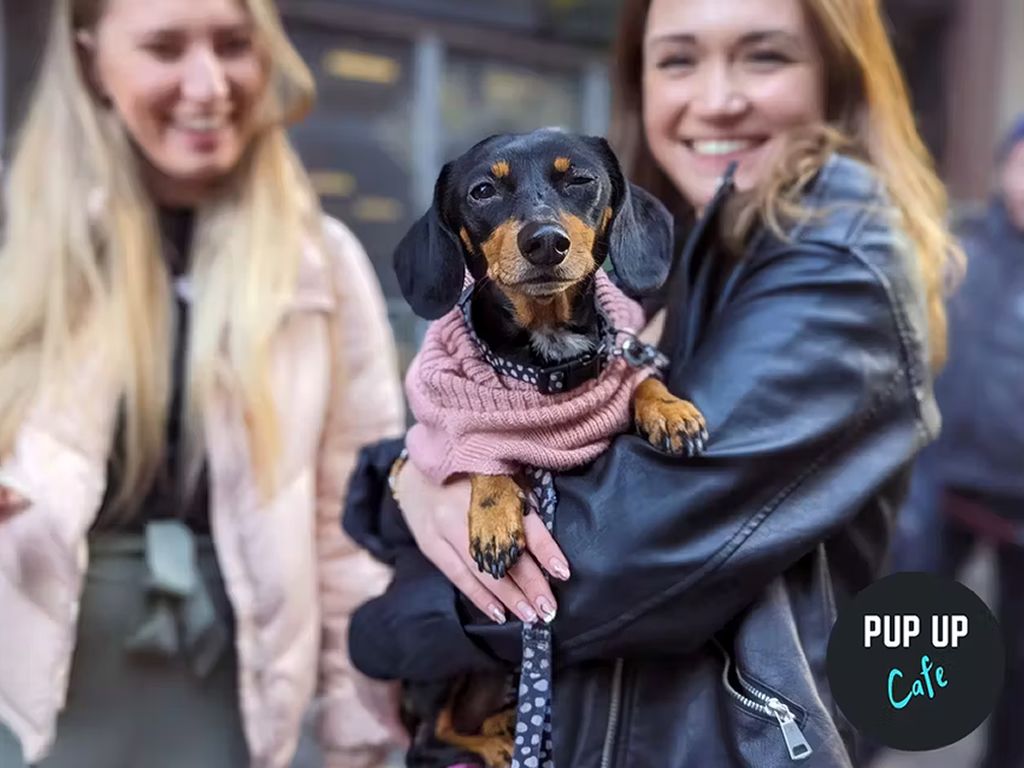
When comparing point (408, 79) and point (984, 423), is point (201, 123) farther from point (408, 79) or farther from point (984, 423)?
point (984, 423)

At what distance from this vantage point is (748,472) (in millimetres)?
1031

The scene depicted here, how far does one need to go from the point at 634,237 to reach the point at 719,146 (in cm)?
33

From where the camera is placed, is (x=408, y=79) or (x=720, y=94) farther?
(x=408, y=79)

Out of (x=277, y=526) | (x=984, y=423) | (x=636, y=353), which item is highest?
(x=636, y=353)

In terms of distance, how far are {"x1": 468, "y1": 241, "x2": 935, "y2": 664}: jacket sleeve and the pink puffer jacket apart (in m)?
0.50

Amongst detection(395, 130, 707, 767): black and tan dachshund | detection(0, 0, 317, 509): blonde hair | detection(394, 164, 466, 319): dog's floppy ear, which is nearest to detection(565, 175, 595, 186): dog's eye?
detection(395, 130, 707, 767): black and tan dachshund

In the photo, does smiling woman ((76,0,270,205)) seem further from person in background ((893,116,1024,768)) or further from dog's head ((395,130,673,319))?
person in background ((893,116,1024,768))

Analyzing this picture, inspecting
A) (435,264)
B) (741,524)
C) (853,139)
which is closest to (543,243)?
(435,264)

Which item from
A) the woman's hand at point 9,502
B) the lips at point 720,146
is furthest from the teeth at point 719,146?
the woman's hand at point 9,502

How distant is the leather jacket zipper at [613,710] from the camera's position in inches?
41.7

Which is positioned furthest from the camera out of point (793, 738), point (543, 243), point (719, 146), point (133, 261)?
point (133, 261)

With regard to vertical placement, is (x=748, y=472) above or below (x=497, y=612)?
above

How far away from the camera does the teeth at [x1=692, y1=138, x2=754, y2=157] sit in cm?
122

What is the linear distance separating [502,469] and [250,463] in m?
0.71
